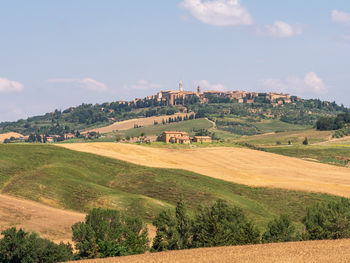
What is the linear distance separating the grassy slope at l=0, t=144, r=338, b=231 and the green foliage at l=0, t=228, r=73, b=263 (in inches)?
1276

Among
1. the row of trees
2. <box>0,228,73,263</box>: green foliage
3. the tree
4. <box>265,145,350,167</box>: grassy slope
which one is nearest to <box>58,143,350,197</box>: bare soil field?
<box>265,145,350,167</box>: grassy slope

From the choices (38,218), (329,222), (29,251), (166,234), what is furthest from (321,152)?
(29,251)

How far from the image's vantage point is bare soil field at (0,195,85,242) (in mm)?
72875

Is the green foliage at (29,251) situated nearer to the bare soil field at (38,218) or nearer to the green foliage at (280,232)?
the bare soil field at (38,218)

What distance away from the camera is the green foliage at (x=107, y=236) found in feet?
183

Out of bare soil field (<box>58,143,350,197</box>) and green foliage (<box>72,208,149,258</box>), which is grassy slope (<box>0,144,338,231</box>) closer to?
bare soil field (<box>58,143,350,197</box>)

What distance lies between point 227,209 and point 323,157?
117291mm

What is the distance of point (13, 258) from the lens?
5484 cm

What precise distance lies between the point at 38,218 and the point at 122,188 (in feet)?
95.8

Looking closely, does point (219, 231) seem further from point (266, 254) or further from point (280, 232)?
point (266, 254)

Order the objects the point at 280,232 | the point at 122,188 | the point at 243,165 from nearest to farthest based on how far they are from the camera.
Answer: the point at 280,232, the point at 122,188, the point at 243,165

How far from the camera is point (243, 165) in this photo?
473 feet

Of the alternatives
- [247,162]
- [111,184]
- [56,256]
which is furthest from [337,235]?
[247,162]

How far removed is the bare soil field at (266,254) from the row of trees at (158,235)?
8034 mm
